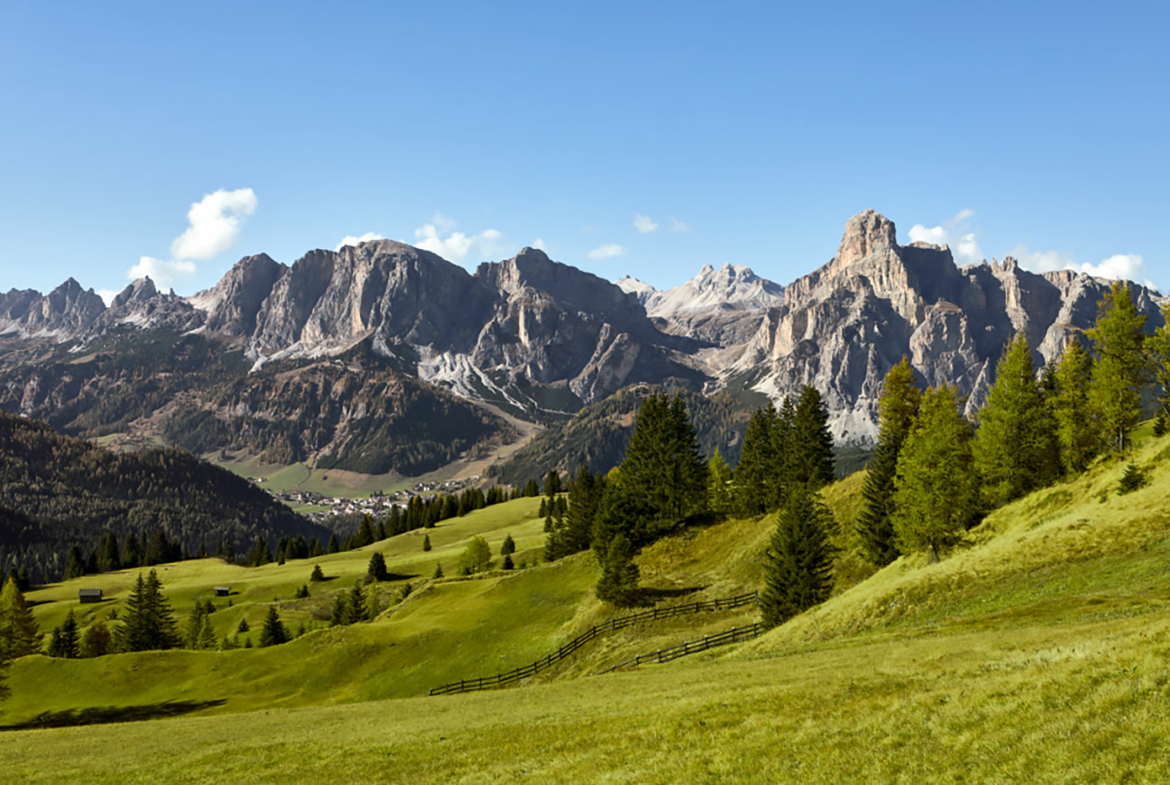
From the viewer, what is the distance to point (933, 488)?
51469 millimetres

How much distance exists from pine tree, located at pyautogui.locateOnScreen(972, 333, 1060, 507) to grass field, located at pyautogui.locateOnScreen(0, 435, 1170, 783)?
167 inches

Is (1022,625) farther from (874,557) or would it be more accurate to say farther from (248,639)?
(248,639)

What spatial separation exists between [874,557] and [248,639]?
92708 mm

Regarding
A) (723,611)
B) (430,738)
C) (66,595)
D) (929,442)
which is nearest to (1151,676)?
(430,738)

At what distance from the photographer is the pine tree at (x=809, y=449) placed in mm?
81438

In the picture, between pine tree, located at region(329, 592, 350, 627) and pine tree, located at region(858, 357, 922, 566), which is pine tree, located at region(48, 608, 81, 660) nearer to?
pine tree, located at region(329, 592, 350, 627)

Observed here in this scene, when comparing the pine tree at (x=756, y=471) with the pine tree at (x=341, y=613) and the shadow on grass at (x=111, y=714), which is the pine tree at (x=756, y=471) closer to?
the shadow on grass at (x=111, y=714)

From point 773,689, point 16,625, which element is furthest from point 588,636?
point 16,625

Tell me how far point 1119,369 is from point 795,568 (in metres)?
32.4

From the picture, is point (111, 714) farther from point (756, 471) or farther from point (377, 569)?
point (756, 471)

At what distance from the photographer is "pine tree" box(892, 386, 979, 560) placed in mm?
51375

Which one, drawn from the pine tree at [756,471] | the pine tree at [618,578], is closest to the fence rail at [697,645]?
the pine tree at [618,578]

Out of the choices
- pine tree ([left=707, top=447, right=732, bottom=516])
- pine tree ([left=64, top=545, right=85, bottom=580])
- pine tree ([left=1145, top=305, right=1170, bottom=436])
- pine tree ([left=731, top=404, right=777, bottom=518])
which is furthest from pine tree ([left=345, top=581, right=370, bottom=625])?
pine tree ([left=64, top=545, right=85, bottom=580])

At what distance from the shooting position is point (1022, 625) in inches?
1200
